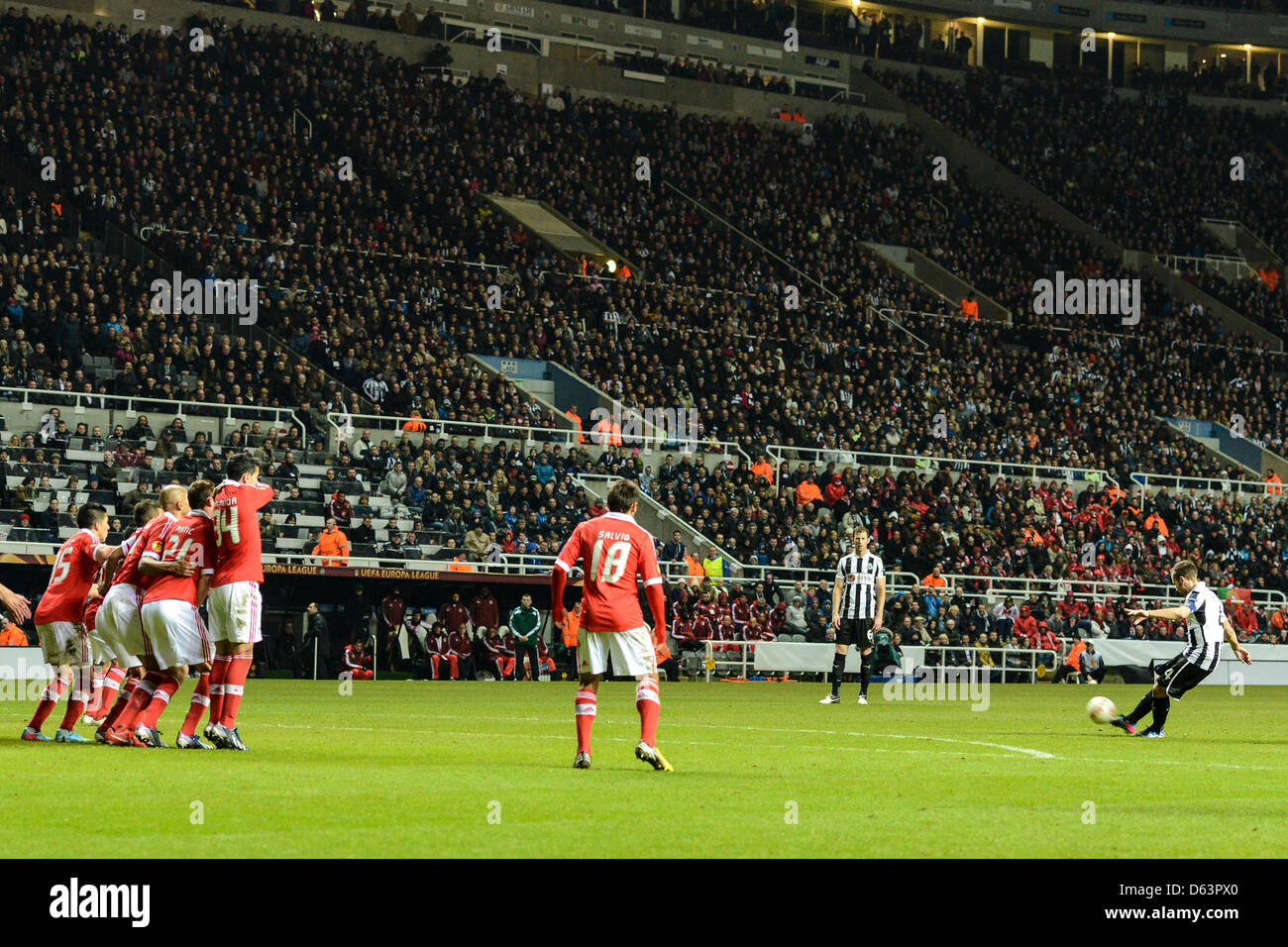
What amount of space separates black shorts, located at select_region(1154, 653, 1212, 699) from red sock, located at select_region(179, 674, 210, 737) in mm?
10196

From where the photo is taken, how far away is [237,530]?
1489 cm

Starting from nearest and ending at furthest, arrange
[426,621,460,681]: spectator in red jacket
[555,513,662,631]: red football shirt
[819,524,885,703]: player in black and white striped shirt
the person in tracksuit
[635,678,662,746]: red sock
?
[635,678,662,746]: red sock
[555,513,662,631]: red football shirt
[819,524,885,703]: player in black and white striped shirt
[426,621,460,681]: spectator in red jacket
the person in tracksuit

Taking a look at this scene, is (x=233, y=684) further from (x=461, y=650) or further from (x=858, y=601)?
(x=461, y=650)

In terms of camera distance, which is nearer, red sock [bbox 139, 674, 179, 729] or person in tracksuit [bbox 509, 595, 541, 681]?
red sock [bbox 139, 674, 179, 729]

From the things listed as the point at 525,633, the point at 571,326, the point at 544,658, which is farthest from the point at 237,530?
the point at 571,326

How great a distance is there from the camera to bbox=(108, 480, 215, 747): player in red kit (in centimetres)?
1501

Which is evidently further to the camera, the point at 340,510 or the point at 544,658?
the point at 340,510

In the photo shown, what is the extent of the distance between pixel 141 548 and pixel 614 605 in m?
4.36

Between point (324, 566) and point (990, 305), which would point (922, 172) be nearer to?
point (990, 305)

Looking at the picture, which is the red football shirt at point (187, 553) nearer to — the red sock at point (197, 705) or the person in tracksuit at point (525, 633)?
the red sock at point (197, 705)

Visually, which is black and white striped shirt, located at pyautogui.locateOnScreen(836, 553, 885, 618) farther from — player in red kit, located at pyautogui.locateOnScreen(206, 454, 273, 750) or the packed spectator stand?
player in red kit, located at pyautogui.locateOnScreen(206, 454, 273, 750)

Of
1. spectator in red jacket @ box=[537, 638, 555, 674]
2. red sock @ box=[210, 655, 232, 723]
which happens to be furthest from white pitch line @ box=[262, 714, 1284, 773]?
spectator in red jacket @ box=[537, 638, 555, 674]
